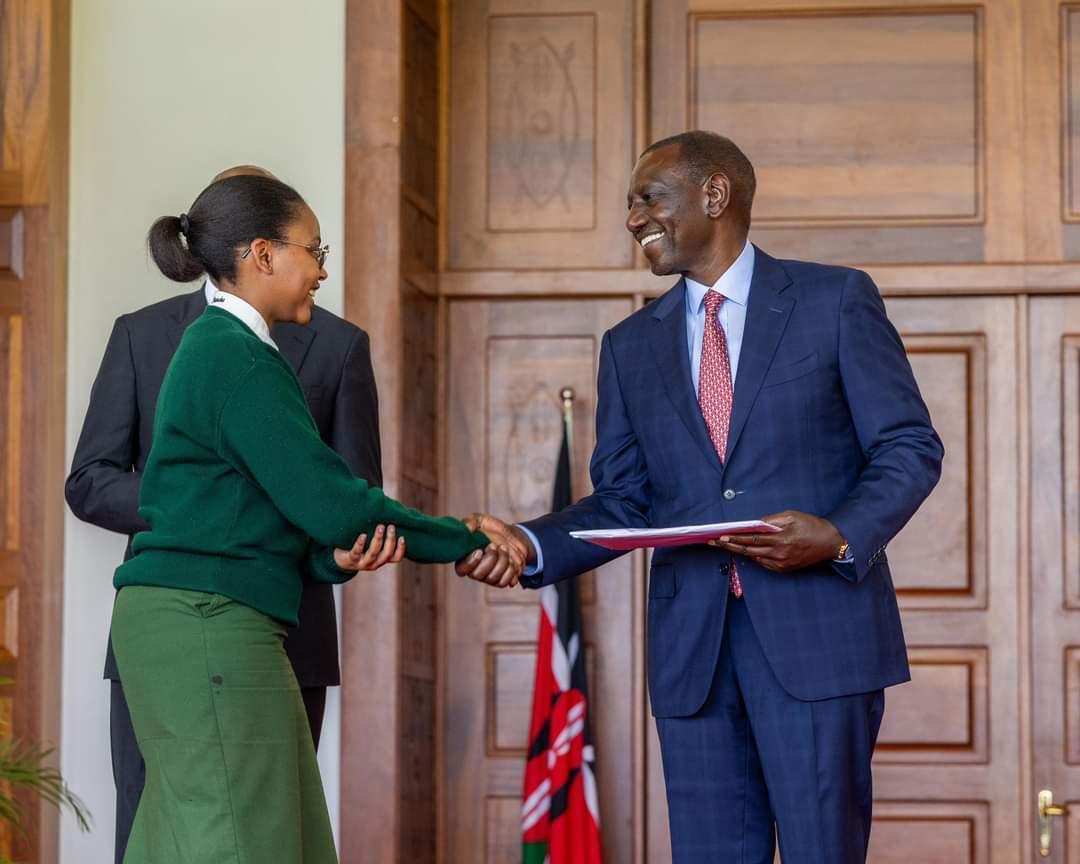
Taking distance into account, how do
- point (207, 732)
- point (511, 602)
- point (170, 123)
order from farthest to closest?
point (511, 602) → point (170, 123) → point (207, 732)

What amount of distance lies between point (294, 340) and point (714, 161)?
40.2 inches

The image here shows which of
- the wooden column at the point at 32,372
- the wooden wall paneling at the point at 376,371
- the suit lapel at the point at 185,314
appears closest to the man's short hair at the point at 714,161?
the suit lapel at the point at 185,314

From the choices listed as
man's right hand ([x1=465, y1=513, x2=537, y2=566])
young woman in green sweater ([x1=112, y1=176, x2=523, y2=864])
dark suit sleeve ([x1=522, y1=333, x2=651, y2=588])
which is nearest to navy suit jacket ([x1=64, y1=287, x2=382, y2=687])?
man's right hand ([x1=465, y1=513, x2=537, y2=566])

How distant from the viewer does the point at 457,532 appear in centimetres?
326

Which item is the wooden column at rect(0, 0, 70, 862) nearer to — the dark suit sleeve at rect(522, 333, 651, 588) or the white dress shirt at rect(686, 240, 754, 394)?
the dark suit sleeve at rect(522, 333, 651, 588)

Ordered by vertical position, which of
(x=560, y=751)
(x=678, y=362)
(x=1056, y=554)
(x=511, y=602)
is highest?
(x=678, y=362)

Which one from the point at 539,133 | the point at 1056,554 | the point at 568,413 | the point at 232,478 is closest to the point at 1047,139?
the point at 1056,554

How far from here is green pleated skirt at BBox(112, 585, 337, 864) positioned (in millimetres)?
2668

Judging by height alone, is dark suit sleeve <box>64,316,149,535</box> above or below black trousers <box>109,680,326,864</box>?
above

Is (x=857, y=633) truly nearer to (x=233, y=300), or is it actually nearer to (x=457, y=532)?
(x=457, y=532)

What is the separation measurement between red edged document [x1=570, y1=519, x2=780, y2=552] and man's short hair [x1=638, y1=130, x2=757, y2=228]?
745 mm

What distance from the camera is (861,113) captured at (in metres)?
5.27

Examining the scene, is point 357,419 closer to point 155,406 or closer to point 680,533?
point 155,406

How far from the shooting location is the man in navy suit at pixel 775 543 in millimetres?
2998
